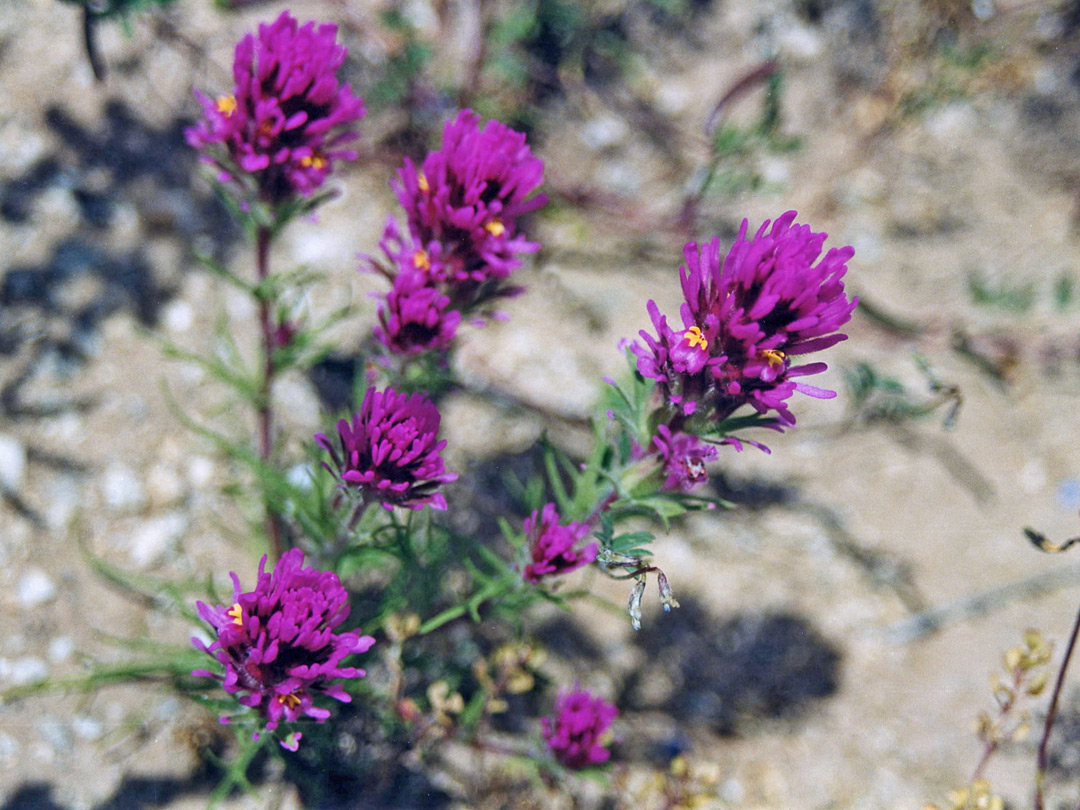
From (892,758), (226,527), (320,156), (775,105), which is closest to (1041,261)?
(775,105)

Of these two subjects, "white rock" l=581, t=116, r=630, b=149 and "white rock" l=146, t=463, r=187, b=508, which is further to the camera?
"white rock" l=581, t=116, r=630, b=149

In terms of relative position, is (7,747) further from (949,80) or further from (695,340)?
(949,80)

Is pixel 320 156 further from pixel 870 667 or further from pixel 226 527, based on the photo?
pixel 870 667

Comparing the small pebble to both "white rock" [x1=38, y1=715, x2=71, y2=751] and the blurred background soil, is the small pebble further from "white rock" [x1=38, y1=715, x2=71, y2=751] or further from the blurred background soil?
"white rock" [x1=38, y1=715, x2=71, y2=751]

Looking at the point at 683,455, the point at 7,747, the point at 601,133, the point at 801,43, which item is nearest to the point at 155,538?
the point at 7,747

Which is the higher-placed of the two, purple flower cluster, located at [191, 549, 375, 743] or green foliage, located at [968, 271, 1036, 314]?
green foliage, located at [968, 271, 1036, 314]

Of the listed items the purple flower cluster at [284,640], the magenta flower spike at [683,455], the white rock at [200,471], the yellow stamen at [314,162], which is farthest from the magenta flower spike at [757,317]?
the white rock at [200,471]

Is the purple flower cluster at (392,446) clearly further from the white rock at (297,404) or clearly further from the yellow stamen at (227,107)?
the white rock at (297,404)

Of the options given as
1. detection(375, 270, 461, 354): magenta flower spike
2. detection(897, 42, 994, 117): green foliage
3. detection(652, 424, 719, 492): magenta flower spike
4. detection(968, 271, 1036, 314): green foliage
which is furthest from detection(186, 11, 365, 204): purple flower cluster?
detection(897, 42, 994, 117): green foliage
